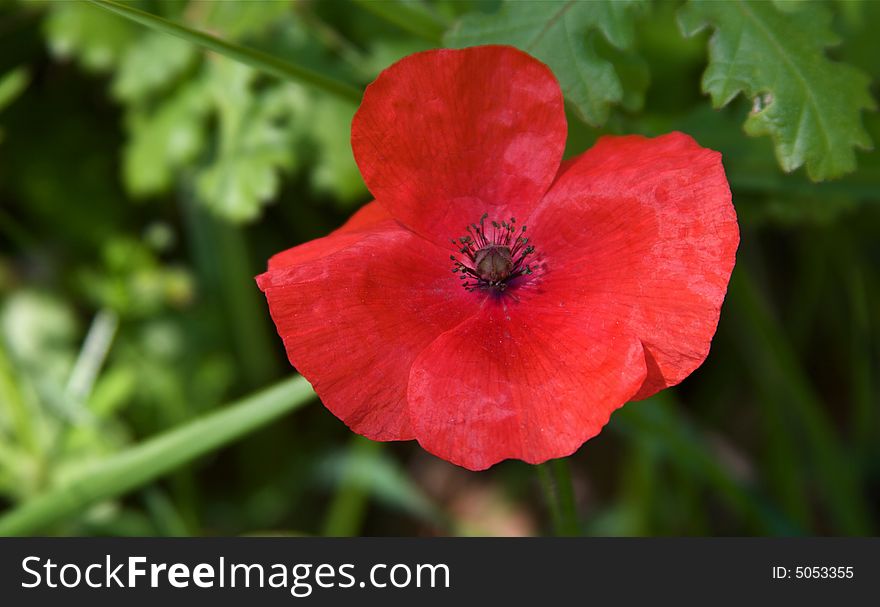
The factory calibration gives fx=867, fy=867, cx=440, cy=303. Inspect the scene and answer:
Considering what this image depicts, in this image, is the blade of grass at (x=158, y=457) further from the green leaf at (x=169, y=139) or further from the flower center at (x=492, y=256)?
the green leaf at (x=169, y=139)

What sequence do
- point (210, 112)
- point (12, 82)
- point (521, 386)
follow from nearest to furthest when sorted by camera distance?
1. point (521, 386)
2. point (12, 82)
3. point (210, 112)

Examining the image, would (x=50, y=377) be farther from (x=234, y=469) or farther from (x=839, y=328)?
(x=839, y=328)

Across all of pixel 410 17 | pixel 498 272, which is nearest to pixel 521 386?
pixel 498 272

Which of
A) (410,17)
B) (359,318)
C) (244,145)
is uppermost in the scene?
(244,145)

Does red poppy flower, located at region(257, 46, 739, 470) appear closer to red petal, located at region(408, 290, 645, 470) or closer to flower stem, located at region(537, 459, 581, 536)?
red petal, located at region(408, 290, 645, 470)

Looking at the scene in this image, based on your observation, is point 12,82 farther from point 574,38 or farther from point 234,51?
point 574,38

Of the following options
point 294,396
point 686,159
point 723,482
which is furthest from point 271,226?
point 686,159
